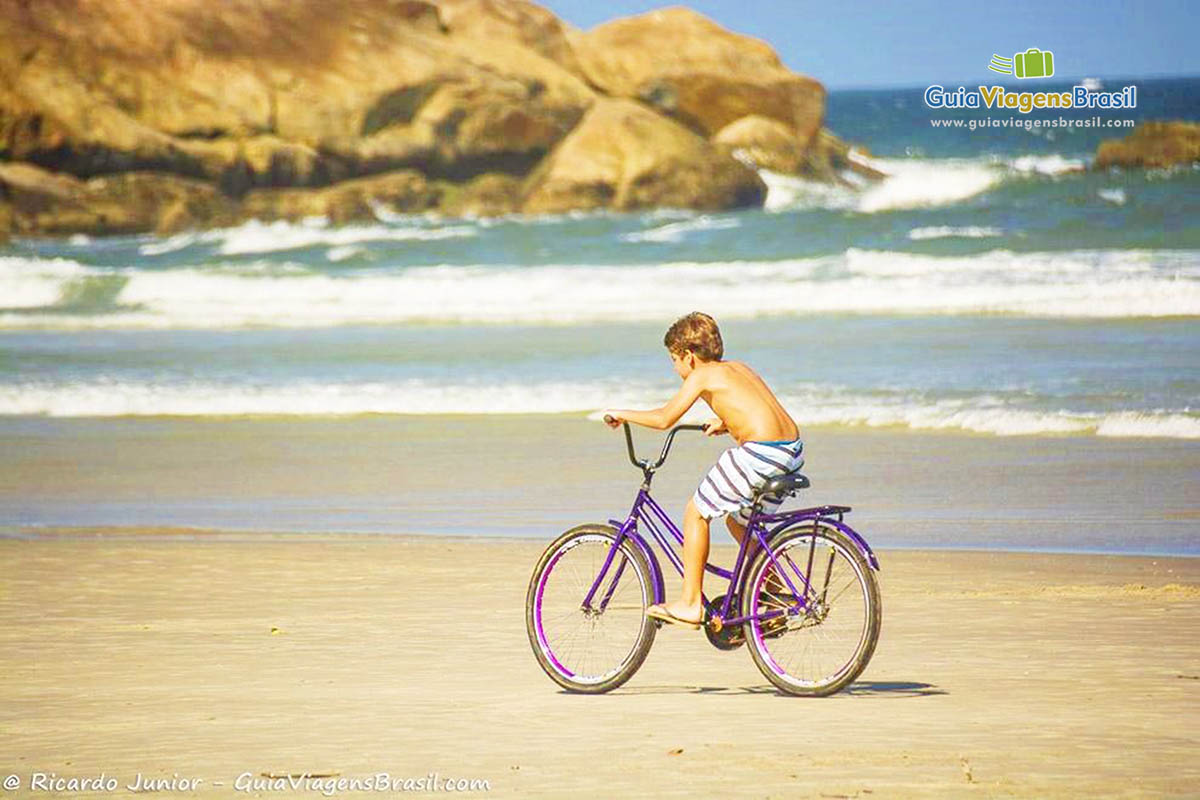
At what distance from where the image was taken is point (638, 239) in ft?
131

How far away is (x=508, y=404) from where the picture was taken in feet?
54.5

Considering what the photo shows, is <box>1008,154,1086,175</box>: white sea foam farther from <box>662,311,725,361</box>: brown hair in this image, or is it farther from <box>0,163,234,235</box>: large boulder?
<box>662,311,725,361</box>: brown hair

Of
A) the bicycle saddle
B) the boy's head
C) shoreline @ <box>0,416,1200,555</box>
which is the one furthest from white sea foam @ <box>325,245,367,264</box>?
the bicycle saddle

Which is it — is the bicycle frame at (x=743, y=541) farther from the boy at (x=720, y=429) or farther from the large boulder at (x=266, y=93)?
the large boulder at (x=266, y=93)

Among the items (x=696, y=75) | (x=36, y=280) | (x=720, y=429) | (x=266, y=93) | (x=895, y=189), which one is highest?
(x=266, y=93)

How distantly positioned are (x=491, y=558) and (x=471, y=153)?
4892cm

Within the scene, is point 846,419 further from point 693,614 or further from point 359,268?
point 359,268

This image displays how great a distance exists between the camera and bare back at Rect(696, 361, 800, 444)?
585 cm

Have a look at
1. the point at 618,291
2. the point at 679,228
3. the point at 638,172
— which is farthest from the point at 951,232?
the point at 638,172

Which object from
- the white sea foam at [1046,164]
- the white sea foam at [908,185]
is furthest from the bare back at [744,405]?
the white sea foam at [1046,164]

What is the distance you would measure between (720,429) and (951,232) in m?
32.3

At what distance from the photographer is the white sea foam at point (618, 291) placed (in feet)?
86.2

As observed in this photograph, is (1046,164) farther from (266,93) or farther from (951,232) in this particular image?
(266,93)

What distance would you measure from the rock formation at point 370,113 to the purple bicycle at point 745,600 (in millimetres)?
A: 42584
